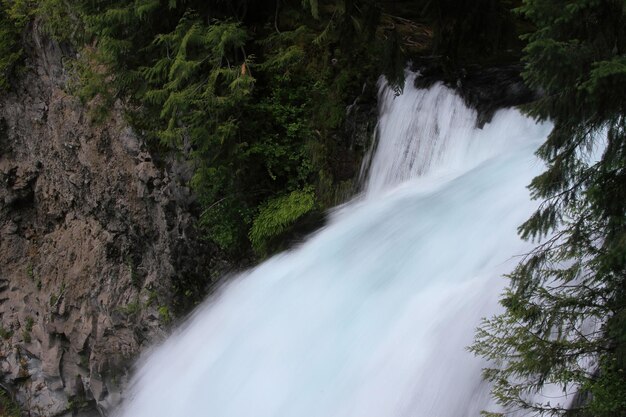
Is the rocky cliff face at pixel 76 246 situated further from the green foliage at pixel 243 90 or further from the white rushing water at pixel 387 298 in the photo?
the white rushing water at pixel 387 298

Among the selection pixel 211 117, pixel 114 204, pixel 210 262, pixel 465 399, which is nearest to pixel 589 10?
pixel 465 399

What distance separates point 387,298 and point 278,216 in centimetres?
275

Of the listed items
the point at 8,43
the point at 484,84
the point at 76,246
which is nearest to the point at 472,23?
the point at 484,84

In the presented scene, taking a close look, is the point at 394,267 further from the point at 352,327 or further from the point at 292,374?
the point at 292,374

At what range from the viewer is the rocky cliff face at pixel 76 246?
1048cm

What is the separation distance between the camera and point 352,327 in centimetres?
664

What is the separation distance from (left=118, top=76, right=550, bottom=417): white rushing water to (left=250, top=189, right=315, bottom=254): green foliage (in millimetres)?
461

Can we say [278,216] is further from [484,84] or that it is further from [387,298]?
[484,84]

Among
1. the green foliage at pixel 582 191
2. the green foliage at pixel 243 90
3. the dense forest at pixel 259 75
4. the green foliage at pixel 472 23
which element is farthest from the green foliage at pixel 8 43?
the green foliage at pixel 582 191

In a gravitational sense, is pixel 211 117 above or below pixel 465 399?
above

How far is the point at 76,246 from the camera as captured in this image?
40.4 ft

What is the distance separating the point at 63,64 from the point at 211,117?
14.4ft

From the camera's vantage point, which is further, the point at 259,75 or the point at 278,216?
the point at 259,75

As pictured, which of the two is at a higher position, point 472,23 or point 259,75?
point 472,23
